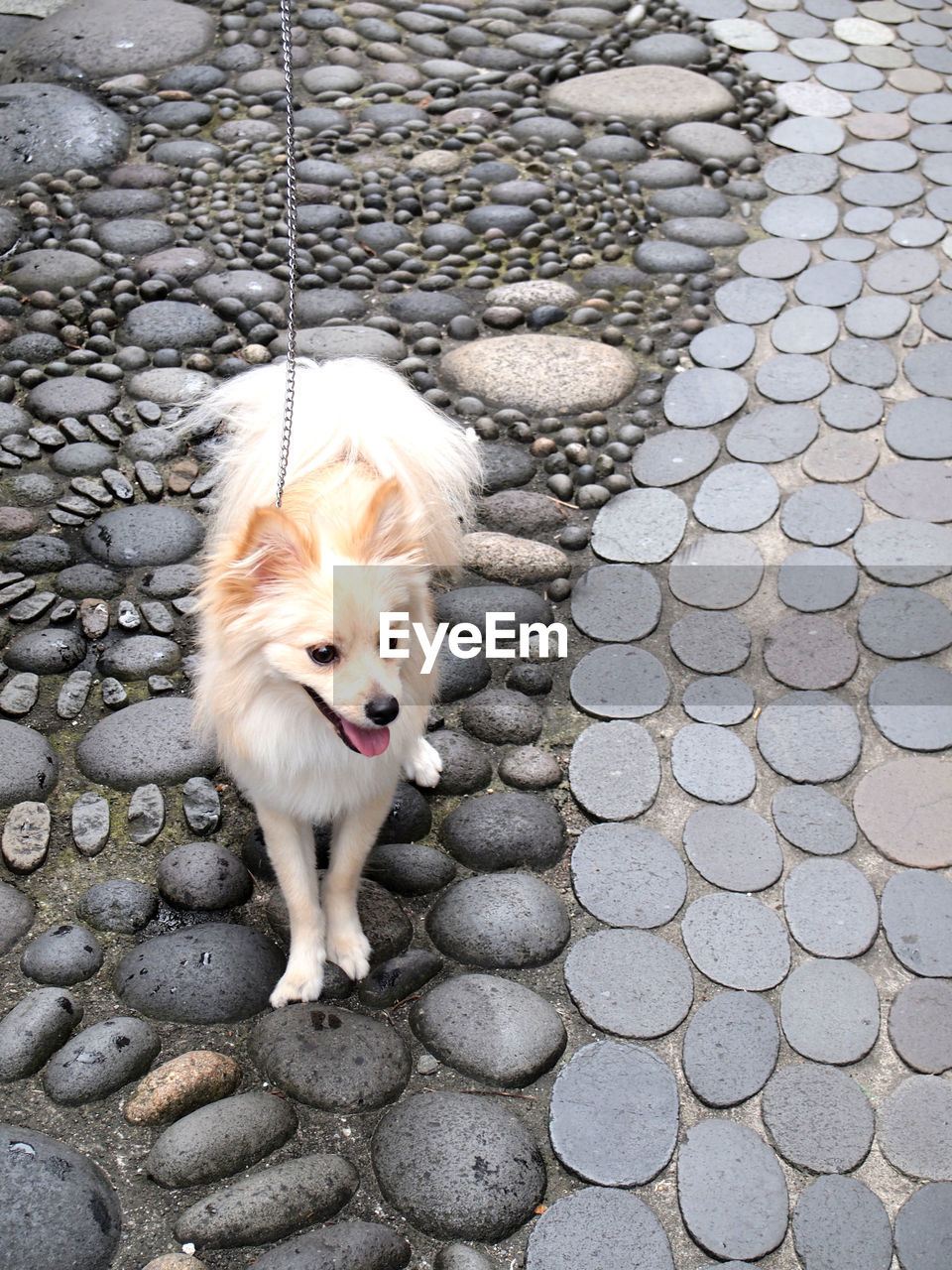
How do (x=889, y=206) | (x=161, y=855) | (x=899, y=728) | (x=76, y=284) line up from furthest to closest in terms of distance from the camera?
(x=889, y=206) < (x=76, y=284) < (x=899, y=728) < (x=161, y=855)

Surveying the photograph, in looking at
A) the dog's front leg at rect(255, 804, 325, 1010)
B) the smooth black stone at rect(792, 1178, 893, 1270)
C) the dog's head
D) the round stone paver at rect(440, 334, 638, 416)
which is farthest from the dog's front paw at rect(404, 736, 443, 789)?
the round stone paver at rect(440, 334, 638, 416)

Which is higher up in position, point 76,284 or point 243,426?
point 243,426

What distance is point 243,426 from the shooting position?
3510mm

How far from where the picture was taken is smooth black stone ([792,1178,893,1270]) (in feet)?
8.84

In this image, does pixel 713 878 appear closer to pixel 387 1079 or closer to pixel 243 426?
pixel 387 1079

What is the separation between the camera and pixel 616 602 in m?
4.43

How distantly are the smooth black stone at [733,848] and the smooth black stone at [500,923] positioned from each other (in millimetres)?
480

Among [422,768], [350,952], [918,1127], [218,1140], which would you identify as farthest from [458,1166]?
[422,768]

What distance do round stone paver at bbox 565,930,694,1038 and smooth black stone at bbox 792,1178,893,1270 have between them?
0.54m

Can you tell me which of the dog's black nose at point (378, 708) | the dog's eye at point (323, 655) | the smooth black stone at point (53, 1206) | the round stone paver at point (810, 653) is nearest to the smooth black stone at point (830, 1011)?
the round stone paver at point (810, 653)

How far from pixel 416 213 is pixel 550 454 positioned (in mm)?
2035

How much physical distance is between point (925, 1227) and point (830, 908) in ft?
2.98

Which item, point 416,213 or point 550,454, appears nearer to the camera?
point 550,454

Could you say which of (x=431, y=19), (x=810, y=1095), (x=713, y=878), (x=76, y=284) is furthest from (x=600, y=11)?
(x=810, y=1095)
